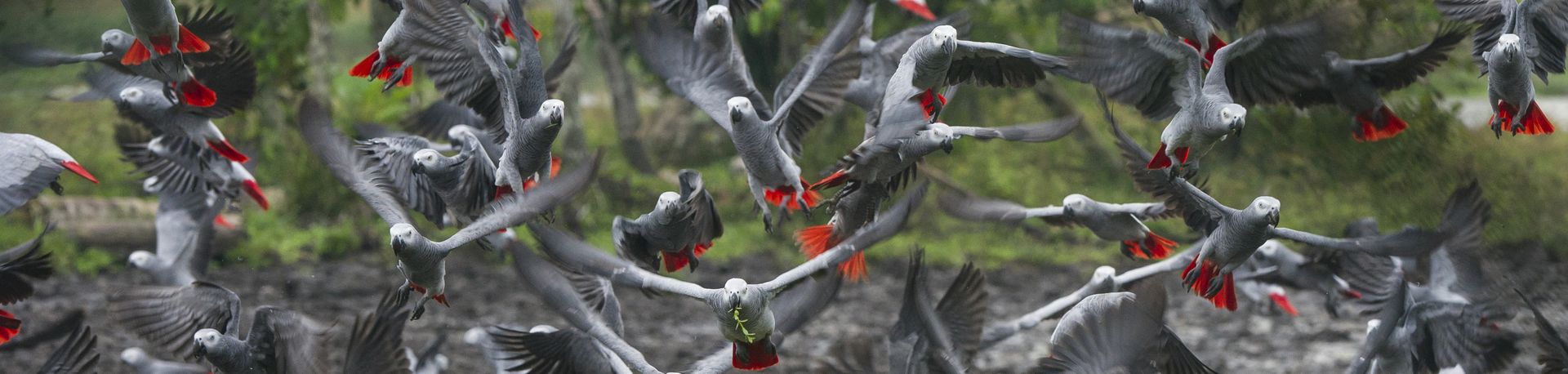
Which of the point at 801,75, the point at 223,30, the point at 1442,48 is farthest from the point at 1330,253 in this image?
the point at 223,30

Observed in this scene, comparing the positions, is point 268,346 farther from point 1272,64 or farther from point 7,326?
point 1272,64

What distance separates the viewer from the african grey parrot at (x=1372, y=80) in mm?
2957

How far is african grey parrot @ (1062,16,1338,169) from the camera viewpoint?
253 centimetres

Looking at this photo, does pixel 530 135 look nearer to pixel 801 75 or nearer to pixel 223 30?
pixel 801 75

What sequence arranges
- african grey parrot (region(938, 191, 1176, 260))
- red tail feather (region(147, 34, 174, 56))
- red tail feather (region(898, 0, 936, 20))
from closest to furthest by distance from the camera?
red tail feather (region(147, 34, 174, 56))
african grey parrot (region(938, 191, 1176, 260))
red tail feather (region(898, 0, 936, 20))

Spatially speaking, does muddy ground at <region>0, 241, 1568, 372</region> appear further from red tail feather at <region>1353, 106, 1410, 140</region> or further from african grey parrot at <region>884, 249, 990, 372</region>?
african grey parrot at <region>884, 249, 990, 372</region>

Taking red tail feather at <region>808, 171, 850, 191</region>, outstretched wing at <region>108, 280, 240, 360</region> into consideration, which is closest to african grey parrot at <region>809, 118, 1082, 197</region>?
red tail feather at <region>808, 171, 850, 191</region>

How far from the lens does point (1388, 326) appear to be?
303cm

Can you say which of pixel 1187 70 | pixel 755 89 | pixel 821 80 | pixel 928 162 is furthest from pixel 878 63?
pixel 928 162

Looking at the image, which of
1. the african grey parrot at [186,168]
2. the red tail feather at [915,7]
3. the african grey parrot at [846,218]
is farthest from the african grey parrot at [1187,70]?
the african grey parrot at [186,168]

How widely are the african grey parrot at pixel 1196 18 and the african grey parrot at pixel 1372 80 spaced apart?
29 centimetres

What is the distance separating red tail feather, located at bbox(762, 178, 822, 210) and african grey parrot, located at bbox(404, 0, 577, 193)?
614mm

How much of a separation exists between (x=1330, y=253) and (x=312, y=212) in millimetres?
5536

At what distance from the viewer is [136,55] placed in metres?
2.94
